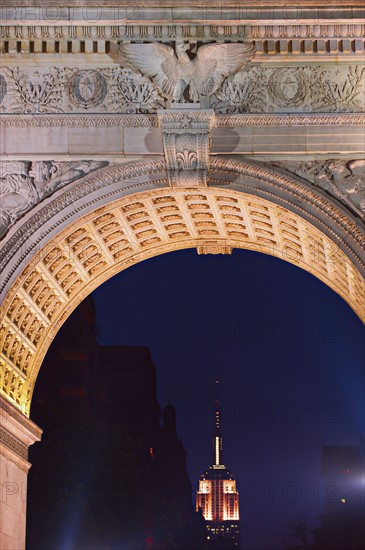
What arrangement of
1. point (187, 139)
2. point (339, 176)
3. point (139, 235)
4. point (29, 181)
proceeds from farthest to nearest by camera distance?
point (139, 235) < point (29, 181) < point (339, 176) < point (187, 139)

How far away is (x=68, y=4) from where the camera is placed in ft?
86.7

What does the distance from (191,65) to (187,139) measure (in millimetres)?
1663

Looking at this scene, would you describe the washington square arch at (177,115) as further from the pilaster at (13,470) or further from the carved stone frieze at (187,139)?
the pilaster at (13,470)

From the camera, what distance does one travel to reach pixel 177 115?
25.7 m

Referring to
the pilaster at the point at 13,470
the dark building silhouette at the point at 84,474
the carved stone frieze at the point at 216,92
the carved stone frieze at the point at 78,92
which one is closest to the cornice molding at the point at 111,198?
the carved stone frieze at the point at 216,92

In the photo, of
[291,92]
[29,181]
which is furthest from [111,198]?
[291,92]

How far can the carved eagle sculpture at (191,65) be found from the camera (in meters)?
26.1

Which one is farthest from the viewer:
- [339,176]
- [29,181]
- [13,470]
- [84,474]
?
[84,474]

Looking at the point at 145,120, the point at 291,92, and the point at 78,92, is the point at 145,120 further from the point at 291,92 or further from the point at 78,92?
the point at 291,92

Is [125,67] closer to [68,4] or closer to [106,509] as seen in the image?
[68,4]

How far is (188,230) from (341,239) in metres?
5.31

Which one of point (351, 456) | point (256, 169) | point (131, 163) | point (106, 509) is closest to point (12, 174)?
point (131, 163)

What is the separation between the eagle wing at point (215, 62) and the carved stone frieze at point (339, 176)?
2.18m

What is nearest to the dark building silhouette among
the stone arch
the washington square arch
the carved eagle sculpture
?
the stone arch
